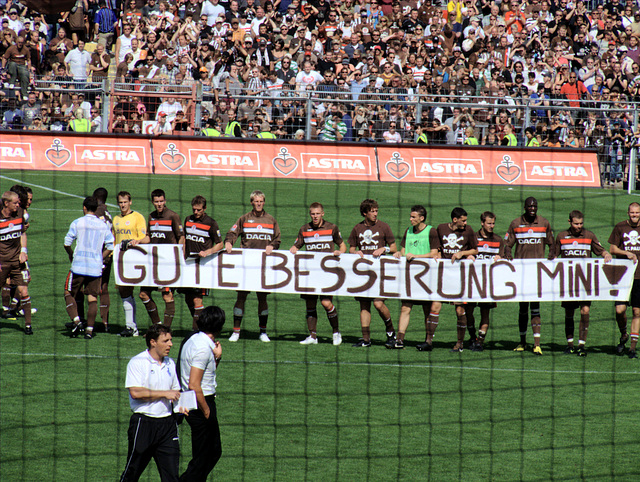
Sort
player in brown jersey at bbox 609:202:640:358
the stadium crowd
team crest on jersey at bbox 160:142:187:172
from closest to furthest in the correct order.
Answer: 1. player in brown jersey at bbox 609:202:640:358
2. team crest on jersey at bbox 160:142:187:172
3. the stadium crowd

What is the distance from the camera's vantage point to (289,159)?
2131 cm

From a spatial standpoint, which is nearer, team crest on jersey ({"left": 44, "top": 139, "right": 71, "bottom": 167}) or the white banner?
the white banner

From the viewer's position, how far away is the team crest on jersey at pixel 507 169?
840 inches

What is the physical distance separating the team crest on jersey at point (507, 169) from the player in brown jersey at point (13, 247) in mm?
12444

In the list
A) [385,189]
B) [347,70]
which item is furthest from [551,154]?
[347,70]

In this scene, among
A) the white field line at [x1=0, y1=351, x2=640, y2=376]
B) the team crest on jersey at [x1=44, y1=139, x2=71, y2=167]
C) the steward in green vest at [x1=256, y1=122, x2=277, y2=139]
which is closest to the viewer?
the white field line at [x1=0, y1=351, x2=640, y2=376]

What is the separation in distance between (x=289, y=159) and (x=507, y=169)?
5.21 metres

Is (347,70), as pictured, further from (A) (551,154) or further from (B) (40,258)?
(B) (40,258)

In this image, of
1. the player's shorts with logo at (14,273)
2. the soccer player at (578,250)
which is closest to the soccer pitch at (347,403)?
the soccer player at (578,250)

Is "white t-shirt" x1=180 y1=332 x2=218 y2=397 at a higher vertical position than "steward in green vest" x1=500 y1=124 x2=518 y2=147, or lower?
lower

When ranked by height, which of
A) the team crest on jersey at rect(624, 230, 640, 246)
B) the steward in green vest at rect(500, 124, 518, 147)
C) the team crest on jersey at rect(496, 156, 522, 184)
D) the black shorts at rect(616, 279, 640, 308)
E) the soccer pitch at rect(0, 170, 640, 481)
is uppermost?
the steward in green vest at rect(500, 124, 518, 147)

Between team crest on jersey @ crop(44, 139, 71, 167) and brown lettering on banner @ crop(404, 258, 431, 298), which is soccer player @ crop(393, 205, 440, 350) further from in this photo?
team crest on jersey @ crop(44, 139, 71, 167)

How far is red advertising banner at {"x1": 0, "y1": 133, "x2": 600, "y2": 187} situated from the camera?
67.5 feet

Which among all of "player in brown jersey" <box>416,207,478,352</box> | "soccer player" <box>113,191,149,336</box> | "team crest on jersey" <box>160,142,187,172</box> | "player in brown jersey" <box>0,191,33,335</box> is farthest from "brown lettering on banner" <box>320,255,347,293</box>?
"team crest on jersey" <box>160,142,187,172</box>
